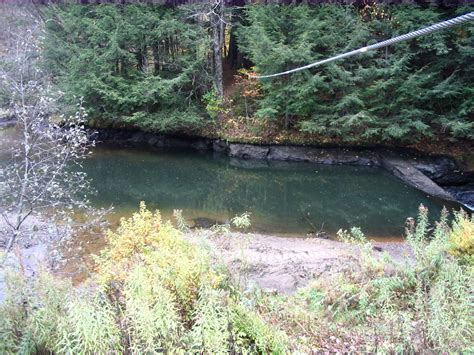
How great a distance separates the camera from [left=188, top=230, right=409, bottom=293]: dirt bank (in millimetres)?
6391

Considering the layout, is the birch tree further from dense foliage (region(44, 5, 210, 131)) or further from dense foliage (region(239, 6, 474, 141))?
dense foliage (region(239, 6, 474, 141))

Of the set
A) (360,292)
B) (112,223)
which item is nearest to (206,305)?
(360,292)

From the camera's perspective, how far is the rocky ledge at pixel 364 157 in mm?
12867

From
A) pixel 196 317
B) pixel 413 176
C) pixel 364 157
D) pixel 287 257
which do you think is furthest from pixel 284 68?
pixel 196 317

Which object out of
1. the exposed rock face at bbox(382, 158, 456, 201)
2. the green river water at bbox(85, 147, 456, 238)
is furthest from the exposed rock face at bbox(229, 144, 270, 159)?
the exposed rock face at bbox(382, 158, 456, 201)

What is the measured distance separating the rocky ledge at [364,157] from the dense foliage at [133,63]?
1081 mm

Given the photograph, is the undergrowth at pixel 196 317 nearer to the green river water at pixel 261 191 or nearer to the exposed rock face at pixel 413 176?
the green river water at pixel 261 191

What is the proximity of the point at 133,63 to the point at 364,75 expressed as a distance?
31.1ft

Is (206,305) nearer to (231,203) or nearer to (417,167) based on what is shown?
(231,203)

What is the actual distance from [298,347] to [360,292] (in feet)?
5.87

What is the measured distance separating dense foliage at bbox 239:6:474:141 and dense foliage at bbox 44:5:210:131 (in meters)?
3.08

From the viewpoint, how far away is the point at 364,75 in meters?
14.3

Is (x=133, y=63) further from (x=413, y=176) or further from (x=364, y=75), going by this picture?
(x=413, y=176)

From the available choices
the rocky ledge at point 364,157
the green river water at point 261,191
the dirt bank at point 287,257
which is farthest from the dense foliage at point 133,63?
the dirt bank at point 287,257
